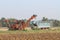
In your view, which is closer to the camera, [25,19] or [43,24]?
[25,19]

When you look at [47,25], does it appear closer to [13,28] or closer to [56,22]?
[13,28]

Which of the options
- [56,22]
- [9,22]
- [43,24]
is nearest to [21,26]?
[9,22]

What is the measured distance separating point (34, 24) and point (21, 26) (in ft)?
18.7

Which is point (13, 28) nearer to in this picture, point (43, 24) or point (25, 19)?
point (25, 19)

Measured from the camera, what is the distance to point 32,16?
39156 millimetres

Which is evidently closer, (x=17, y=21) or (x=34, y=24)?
(x=17, y=21)

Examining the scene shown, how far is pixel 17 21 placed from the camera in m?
38.3

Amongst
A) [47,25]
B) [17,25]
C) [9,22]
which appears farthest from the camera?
[47,25]

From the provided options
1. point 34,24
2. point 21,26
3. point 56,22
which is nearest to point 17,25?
point 21,26

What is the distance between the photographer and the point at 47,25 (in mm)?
44500

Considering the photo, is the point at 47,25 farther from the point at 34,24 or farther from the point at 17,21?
the point at 17,21

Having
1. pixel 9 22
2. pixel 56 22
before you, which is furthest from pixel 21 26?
pixel 56 22

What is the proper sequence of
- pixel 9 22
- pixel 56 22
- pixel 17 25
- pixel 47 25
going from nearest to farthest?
pixel 17 25 → pixel 9 22 → pixel 47 25 → pixel 56 22

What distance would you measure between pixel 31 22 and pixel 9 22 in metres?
3.94
